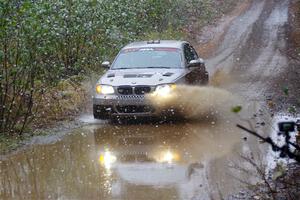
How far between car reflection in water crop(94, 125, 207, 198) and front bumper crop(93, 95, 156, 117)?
301 mm

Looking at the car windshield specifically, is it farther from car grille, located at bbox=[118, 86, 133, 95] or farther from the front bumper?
the front bumper

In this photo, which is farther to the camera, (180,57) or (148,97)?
(180,57)

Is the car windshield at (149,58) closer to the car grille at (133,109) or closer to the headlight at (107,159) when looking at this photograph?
the car grille at (133,109)

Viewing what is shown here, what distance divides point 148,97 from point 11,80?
9.48 feet

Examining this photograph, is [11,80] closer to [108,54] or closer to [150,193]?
[150,193]

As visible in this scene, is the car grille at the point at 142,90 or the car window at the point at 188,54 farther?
the car window at the point at 188,54

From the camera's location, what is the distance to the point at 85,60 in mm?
17953

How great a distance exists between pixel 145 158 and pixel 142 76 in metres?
3.16

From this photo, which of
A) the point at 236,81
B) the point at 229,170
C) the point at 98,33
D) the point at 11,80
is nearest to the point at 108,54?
the point at 98,33

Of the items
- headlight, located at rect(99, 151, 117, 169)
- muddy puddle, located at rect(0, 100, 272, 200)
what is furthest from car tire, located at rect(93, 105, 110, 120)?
headlight, located at rect(99, 151, 117, 169)

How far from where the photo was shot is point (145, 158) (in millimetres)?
9180

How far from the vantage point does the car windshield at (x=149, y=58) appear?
12906mm

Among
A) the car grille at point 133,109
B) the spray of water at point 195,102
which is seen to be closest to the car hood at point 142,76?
the spray of water at point 195,102

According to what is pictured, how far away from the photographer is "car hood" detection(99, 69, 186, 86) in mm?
11695
